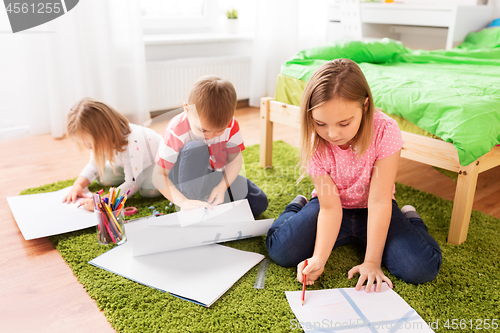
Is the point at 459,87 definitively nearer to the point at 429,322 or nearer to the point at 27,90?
the point at 429,322

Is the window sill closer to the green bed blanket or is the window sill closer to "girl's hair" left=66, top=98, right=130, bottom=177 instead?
the green bed blanket

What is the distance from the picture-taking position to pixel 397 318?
84cm

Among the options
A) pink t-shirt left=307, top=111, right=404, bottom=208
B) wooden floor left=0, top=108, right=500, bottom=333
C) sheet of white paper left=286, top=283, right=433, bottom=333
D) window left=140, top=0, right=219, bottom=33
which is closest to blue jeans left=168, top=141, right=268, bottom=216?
wooden floor left=0, top=108, right=500, bottom=333

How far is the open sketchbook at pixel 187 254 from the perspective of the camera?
0.96 metres

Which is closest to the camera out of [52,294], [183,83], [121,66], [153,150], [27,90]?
[52,294]

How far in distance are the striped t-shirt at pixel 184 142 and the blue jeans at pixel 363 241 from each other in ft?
0.80

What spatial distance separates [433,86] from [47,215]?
49.3 inches

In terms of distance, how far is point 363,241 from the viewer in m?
1.08

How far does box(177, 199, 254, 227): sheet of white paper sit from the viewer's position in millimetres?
1046

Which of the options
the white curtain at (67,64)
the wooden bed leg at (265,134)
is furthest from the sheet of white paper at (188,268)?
the white curtain at (67,64)

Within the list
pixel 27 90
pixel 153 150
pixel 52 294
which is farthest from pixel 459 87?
pixel 27 90

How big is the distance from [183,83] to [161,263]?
163cm

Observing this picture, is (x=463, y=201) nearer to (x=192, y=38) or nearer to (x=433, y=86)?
(x=433, y=86)

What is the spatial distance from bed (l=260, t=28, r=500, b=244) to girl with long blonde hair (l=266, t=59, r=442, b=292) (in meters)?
0.22
